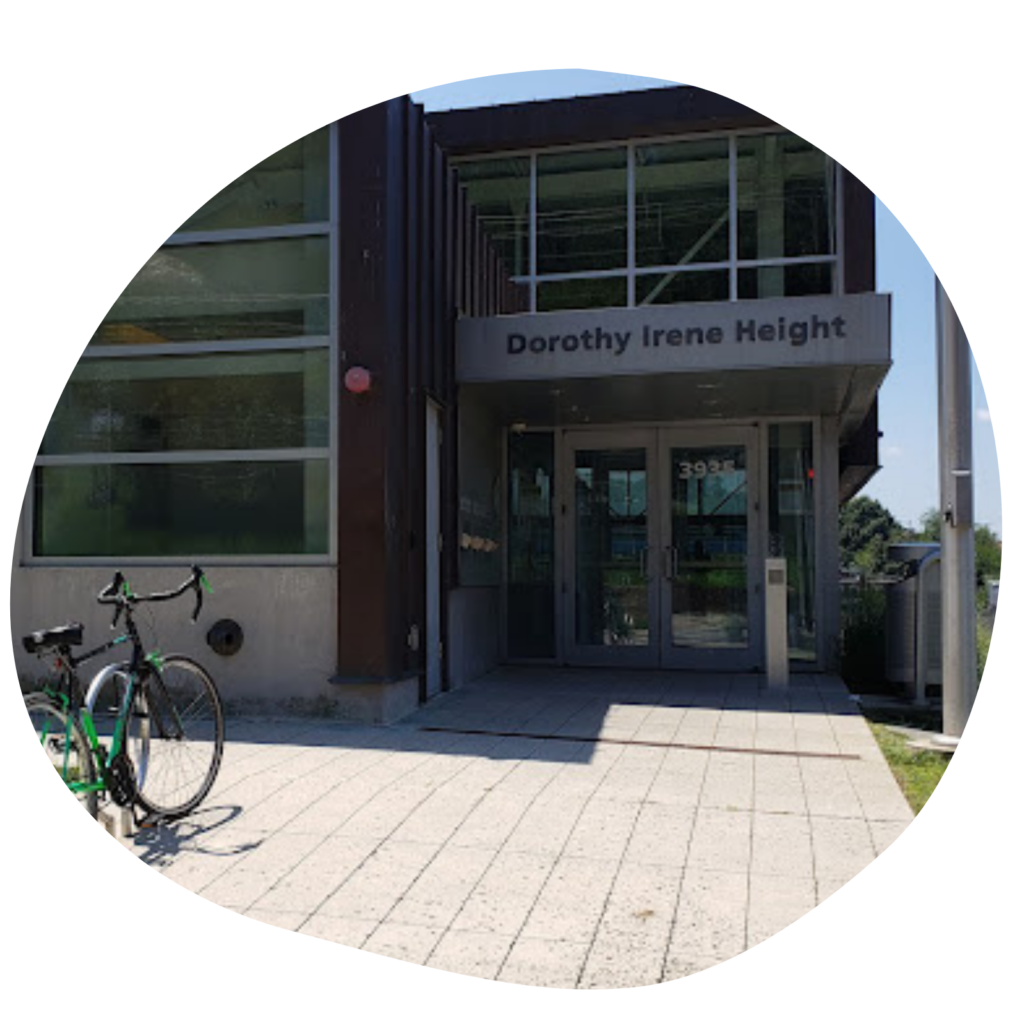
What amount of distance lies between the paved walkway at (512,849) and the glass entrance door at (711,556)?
354 cm

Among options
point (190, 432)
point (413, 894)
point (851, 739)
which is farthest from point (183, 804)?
point (851, 739)

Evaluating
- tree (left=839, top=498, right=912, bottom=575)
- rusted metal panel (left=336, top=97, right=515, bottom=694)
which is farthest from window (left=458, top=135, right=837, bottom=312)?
tree (left=839, top=498, right=912, bottom=575)

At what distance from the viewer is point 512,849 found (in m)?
4.07

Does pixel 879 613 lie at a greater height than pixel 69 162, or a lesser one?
lesser

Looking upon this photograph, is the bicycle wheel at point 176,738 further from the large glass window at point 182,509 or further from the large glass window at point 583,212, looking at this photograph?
the large glass window at point 583,212

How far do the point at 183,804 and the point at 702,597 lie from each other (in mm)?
7085

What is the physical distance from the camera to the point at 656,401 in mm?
9555

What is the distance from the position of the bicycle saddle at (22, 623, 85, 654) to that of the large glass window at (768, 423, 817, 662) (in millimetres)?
7883

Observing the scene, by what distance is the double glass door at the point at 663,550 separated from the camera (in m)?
10.5

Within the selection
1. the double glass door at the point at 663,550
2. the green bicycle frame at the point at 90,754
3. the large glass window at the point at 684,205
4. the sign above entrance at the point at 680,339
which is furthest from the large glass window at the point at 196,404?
the large glass window at the point at 684,205

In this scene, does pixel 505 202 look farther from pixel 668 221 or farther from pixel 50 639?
pixel 50 639

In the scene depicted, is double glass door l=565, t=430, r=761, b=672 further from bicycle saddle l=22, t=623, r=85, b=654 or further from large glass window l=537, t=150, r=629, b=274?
bicycle saddle l=22, t=623, r=85, b=654
